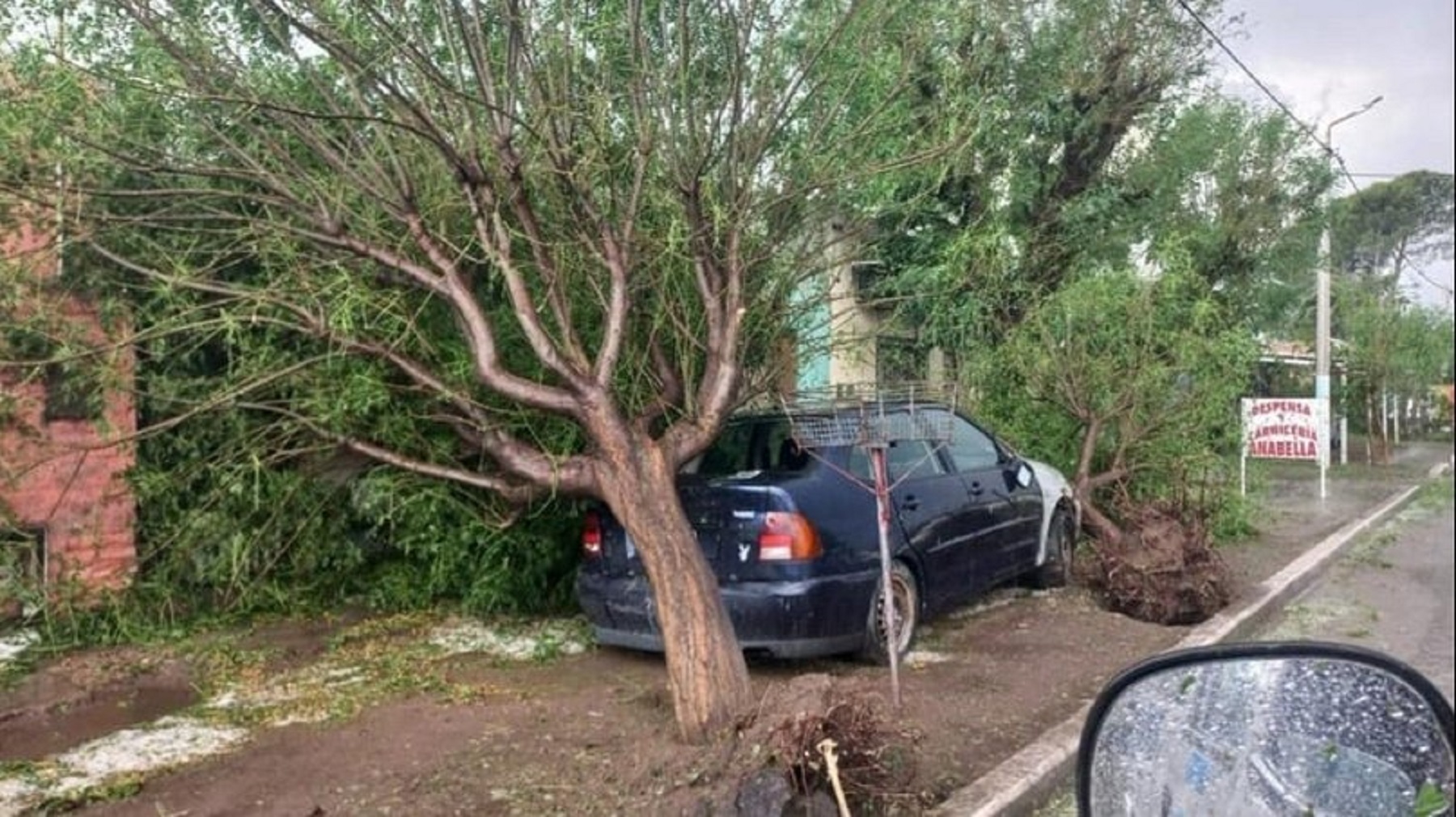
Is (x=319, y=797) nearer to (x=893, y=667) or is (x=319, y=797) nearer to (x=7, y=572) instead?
(x=893, y=667)

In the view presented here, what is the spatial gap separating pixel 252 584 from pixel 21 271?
7.64 feet

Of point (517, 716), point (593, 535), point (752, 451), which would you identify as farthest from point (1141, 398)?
point (517, 716)

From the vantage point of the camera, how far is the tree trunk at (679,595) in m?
4.95

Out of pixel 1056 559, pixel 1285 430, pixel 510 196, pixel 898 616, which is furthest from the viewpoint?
pixel 1056 559

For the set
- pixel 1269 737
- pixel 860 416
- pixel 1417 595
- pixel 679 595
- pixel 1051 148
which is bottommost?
pixel 679 595

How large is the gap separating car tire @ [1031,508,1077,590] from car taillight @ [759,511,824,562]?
3413mm

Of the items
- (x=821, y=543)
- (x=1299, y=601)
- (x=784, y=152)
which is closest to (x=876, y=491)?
(x=821, y=543)

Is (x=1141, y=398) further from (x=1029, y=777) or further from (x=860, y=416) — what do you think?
(x=1029, y=777)

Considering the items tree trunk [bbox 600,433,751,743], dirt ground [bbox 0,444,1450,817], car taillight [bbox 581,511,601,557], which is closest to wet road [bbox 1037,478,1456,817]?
dirt ground [bbox 0,444,1450,817]

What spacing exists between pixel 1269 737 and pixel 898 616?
A: 198 inches

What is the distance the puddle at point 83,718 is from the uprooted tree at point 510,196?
61.8 inches

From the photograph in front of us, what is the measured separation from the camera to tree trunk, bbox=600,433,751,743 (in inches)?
195

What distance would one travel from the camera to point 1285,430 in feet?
26.3

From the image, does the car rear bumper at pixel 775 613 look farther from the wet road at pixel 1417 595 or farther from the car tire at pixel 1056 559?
the car tire at pixel 1056 559
